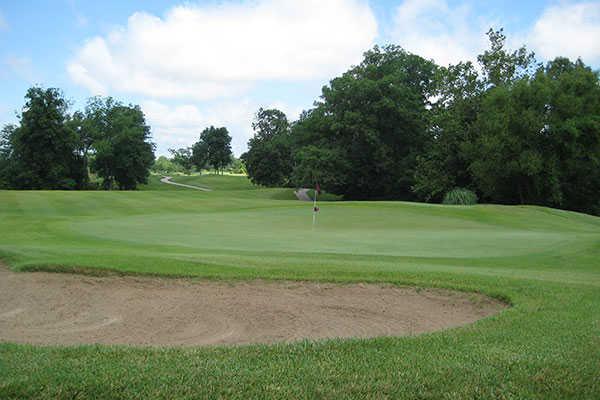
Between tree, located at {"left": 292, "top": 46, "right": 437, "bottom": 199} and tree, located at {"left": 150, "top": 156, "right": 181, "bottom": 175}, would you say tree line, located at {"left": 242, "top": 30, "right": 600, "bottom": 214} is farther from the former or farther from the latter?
tree, located at {"left": 150, "top": 156, "right": 181, "bottom": 175}

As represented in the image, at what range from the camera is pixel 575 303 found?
6430mm

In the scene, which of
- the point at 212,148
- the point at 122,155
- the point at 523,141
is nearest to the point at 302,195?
the point at 523,141

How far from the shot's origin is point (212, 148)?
11106 cm

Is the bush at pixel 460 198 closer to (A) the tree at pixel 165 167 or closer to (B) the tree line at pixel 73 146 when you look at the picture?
(B) the tree line at pixel 73 146

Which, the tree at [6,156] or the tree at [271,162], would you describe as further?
the tree at [271,162]

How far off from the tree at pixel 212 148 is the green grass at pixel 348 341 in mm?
93494

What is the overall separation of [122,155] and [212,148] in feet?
130

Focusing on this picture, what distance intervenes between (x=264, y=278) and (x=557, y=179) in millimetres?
38354

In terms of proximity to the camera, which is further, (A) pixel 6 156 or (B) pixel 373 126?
(A) pixel 6 156

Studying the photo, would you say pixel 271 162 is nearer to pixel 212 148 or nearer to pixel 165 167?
pixel 212 148

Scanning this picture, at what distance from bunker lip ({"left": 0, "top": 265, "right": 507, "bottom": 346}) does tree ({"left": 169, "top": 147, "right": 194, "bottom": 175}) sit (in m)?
110

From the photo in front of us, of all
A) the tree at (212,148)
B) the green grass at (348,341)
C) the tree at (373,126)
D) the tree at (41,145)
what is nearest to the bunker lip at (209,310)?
the green grass at (348,341)

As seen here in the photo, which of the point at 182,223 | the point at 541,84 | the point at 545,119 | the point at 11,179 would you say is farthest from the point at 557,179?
the point at 11,179

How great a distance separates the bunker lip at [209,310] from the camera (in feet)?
19.3
